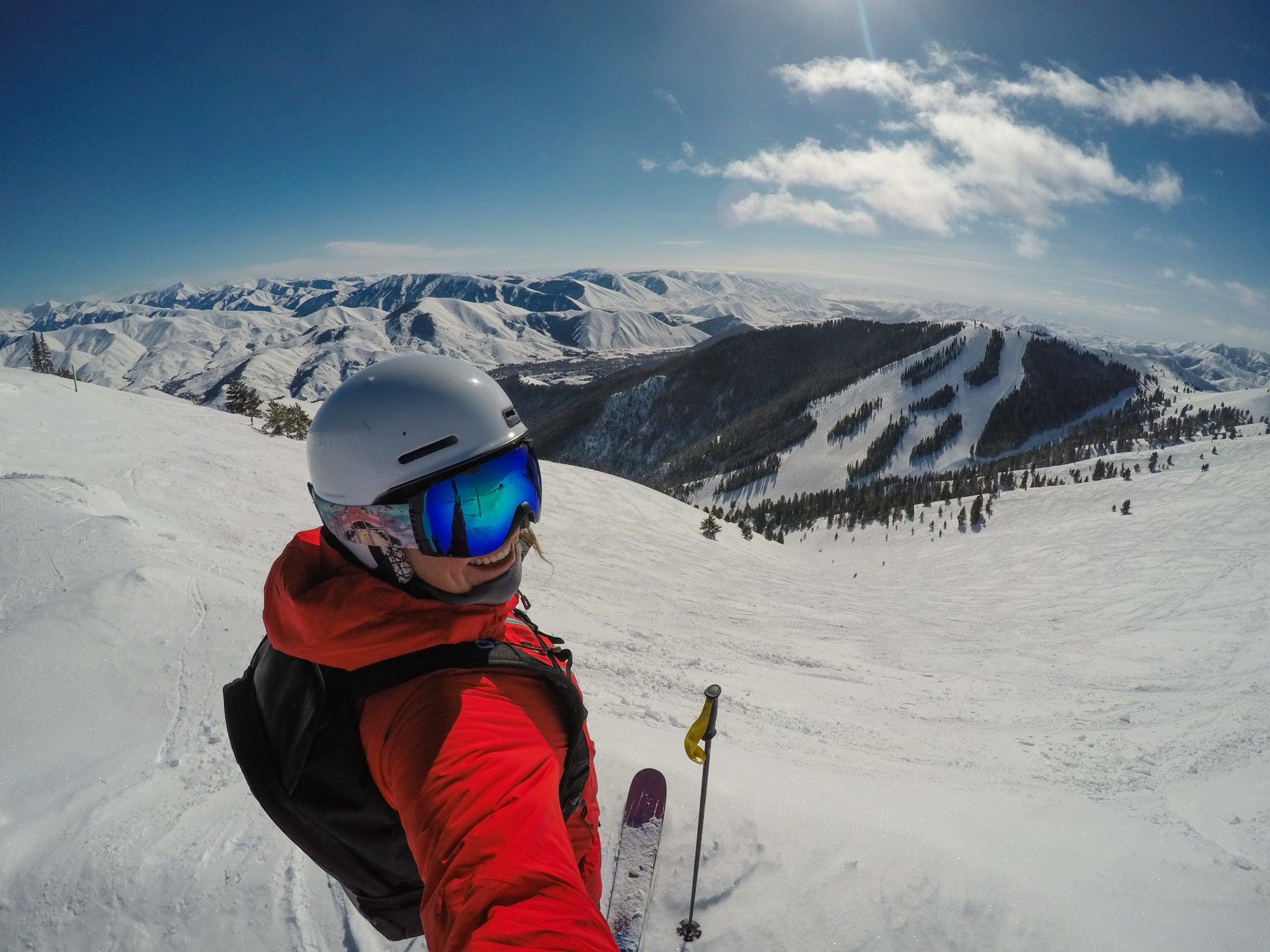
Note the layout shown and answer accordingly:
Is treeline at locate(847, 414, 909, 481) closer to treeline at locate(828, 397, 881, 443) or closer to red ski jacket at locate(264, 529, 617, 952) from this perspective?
treeline at locate(828, 397, 881, 443)

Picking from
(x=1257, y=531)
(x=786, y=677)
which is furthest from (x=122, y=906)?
(x=1257, y=531)

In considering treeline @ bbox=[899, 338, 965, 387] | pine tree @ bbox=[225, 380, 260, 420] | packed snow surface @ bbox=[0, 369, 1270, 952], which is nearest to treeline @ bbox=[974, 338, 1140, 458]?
treeline @ bbox=[899, 338, 965, 387]

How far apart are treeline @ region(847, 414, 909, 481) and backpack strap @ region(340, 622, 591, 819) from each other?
105679 mm

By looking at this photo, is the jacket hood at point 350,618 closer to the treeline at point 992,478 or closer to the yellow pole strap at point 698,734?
the yellow pole strap at point 698,734

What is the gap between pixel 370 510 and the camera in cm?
261

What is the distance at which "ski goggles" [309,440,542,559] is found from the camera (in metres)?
2.60

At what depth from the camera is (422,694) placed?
201cm

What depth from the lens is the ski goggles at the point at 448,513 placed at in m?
2.60

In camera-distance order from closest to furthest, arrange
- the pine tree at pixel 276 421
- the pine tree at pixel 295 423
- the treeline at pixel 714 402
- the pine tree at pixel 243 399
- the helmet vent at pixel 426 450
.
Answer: the helmet vent at pixel 426 450, the pine tree at pixel 276 421, the pine tree at pixel 295 423, the pine tree at pixel 243 399, the treeline at pixel 714 402

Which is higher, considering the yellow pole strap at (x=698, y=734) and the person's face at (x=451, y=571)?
the person's face at (x=451, y=571)

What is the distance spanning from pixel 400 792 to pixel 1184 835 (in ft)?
28.6

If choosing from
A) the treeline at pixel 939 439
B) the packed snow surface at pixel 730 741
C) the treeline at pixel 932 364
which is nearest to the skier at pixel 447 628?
the packed snow surface at pixel 730 741

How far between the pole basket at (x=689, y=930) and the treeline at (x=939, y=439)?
114 metres

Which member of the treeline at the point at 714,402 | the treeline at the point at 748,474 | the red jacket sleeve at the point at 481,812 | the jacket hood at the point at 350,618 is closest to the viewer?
the red jacket sleeve at the point at 481,812
